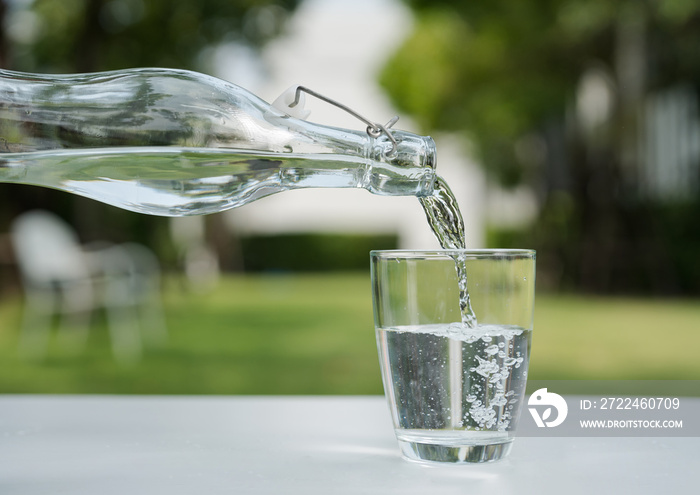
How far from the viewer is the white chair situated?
527cm

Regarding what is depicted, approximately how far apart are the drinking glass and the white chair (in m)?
4.43

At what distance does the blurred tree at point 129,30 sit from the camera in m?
6.98

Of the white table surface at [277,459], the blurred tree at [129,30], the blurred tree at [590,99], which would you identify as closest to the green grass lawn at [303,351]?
the blurred tree at [590,99]

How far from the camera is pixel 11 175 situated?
0.59 metres

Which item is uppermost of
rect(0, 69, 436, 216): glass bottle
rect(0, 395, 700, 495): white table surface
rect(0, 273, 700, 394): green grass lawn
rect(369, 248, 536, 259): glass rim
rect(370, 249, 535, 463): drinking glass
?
rect(0, 69, 436, 216): glass bottle

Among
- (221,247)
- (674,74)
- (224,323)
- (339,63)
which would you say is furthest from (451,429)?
(339,63)

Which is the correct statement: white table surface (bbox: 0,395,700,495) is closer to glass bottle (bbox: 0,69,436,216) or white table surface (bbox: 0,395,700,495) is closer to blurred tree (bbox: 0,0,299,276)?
glass bottle (bbox: 0,69,436,216)

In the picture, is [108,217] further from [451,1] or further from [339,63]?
[339,63]

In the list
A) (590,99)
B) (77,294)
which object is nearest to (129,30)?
(77,294)

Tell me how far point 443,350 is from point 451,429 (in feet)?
0.17
